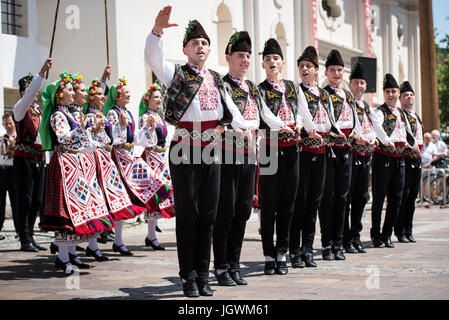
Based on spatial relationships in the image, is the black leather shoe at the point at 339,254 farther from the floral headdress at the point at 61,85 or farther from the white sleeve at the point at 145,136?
the floral headdress at the point at 61,85

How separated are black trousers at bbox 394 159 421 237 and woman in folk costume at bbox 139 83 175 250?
2974 millimetres

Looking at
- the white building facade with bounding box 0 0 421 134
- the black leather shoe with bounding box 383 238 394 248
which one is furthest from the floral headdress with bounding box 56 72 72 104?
the white building facade with bounding box 0 0 421 134

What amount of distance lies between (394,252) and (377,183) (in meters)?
1.07

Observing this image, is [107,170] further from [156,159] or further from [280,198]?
[280,198]

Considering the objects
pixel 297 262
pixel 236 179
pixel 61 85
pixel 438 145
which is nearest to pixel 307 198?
pixel 297 262

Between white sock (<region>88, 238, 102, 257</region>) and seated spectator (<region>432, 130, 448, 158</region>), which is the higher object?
seated spectator (<region>432, 130, 448, 158</region>)

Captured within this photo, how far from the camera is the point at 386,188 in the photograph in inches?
363

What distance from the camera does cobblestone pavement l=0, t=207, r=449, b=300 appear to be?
227 inches

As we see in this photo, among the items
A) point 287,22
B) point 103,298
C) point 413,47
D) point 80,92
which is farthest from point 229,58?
point 413,47

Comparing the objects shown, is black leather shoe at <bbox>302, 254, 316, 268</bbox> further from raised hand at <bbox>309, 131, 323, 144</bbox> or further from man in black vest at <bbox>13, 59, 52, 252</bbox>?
man in black vest at <bbox>13, 59, 52, 252</bbox>

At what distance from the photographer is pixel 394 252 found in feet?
27.9

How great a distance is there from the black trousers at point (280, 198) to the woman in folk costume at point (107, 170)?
1739 mm

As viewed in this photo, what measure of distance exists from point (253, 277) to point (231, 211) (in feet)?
2.76

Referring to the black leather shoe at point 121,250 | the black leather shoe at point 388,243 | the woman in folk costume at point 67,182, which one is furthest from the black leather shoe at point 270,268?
the black leather shoe at point 388,243
